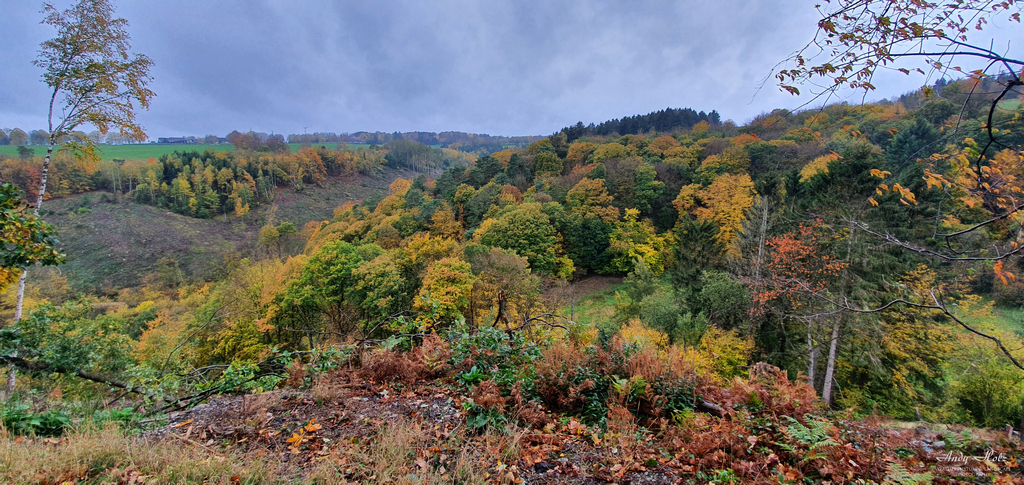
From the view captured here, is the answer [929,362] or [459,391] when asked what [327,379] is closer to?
[459,391]

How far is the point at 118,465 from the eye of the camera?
2652 millimetres

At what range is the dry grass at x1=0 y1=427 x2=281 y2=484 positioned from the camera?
247 centimetres

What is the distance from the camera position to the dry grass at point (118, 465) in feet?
8.12

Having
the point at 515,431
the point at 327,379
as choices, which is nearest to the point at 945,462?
the point at 515,431

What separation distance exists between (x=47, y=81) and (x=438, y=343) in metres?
10.9
